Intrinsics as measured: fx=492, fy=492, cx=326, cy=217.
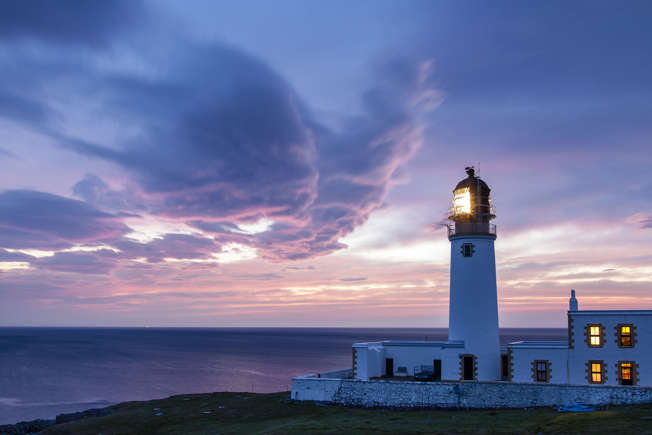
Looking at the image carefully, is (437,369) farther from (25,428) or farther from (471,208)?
(25,428)

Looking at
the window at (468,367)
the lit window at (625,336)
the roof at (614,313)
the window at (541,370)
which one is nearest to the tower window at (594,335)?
the roof at (614,313)

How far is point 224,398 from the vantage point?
1560 inches

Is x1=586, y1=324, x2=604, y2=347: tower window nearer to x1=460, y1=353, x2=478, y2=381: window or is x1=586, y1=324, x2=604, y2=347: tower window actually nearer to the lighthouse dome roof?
x1=460, y1=353, x2=478, y2=381: window

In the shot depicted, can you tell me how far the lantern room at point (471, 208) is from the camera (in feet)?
118

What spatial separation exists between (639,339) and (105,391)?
6876 cm

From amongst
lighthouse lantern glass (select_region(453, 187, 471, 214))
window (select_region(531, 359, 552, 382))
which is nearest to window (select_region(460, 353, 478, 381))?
window (select_region(531, 359, 552, 382))

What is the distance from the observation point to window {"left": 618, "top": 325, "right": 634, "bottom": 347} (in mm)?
29719

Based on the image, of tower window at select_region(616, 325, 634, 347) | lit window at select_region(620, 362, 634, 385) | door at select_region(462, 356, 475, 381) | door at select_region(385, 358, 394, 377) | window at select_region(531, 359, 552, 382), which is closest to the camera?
lit window at select_region(620, 362, 634, 385)

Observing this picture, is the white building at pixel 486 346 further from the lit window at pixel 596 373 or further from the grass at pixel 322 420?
the grass at pixel 322 420

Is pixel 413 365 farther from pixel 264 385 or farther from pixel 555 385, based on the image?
pixel 264 385

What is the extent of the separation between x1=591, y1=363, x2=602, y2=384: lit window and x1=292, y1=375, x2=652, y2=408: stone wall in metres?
1.87

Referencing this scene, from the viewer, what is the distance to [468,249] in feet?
117

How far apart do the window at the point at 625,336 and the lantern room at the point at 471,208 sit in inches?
396

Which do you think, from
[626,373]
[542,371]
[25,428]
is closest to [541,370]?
[542,371]
